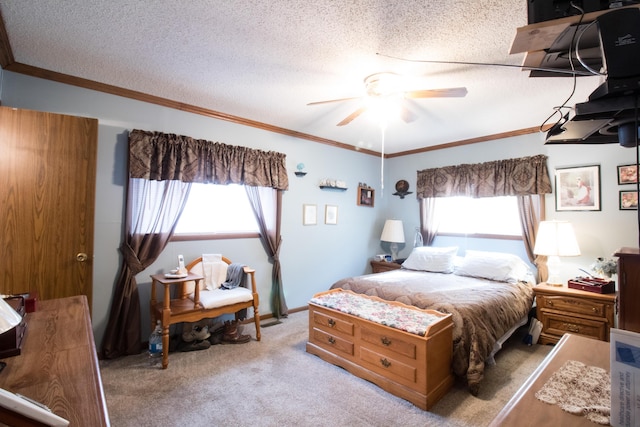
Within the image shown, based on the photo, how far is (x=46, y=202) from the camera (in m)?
2.19

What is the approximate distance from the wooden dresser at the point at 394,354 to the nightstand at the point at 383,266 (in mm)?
2094

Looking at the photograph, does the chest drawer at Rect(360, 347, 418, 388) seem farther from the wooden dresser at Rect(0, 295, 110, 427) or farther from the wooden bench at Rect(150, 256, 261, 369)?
the wooden dresser at Rect(0, 295, 110, 427)

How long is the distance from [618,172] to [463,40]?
2.62 meters

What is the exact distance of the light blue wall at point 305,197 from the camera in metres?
2.75

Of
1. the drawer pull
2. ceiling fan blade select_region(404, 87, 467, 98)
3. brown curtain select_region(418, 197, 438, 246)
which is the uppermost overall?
ceiling fan blade select_region(404, 87, 467, 98)

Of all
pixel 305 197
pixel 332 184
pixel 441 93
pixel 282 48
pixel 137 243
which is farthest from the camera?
pixel 332 184

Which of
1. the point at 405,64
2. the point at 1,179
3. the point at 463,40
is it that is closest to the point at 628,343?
the point at 463,40

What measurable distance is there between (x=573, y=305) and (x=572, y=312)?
0.24 feet

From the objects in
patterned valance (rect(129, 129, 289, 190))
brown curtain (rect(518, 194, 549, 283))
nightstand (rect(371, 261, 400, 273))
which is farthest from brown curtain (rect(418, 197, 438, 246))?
patterned valance (rect(129, 129, 289, 190))

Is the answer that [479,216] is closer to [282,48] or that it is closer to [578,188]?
[578,188]

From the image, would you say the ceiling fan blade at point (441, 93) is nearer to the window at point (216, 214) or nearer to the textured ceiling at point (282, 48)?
the textured ceiling at point (282, 48)

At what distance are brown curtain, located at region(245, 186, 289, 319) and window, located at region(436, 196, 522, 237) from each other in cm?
251

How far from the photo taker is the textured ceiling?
5.73 feet

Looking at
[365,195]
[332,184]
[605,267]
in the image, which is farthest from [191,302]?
[605,267]
